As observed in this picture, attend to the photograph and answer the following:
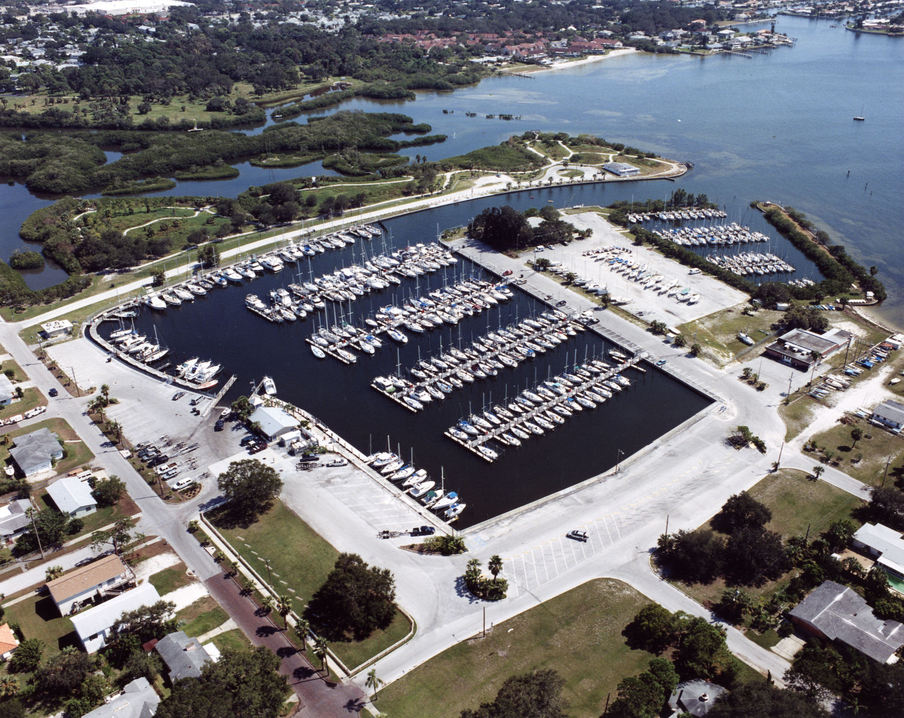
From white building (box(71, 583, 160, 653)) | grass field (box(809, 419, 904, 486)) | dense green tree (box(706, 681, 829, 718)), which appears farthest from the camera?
grass field (box(809, 419, 904, 486))

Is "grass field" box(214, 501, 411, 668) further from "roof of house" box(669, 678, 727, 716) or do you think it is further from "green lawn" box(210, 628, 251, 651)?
"roof of house" box(669, 678, 727, 716)

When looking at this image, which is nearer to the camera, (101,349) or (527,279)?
(101,349)

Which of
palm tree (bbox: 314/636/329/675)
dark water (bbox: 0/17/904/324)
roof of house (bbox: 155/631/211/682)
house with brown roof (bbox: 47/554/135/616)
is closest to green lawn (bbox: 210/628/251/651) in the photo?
roof of house (bbox: 155/631/211/682)

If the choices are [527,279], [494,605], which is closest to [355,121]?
[527,279]

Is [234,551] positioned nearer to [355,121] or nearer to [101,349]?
[101,349]

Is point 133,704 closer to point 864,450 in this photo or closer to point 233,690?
point 233,690

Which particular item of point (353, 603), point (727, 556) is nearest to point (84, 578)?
point (353, 603)

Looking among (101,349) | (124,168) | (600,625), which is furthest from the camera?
(124,168)
